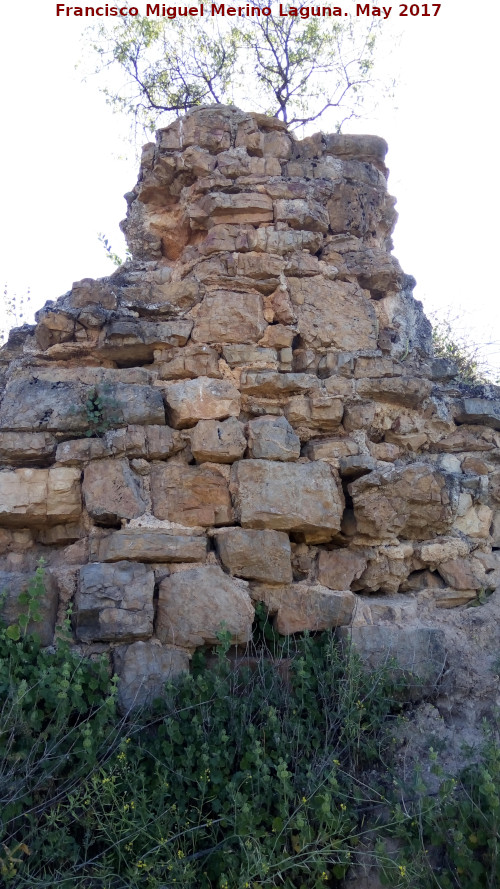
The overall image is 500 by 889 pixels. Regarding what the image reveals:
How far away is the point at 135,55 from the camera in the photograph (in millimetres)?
6551

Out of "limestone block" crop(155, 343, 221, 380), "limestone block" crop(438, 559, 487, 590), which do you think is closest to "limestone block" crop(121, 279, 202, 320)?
"limestone block" crop(155, 343, 221, 380)

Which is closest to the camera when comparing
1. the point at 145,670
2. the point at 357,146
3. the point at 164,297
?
the point at 145,670

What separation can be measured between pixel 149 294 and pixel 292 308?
72 cm

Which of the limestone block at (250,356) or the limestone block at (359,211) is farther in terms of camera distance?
the limestone block at (359,211)

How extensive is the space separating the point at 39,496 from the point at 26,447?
233 mm

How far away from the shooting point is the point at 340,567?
324 centimetres

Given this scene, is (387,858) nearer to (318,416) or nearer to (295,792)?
(295,792)

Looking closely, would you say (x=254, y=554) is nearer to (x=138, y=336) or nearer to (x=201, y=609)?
(x=201, y=609)

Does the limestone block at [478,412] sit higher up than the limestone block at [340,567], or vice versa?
the limestone block at [478,412]

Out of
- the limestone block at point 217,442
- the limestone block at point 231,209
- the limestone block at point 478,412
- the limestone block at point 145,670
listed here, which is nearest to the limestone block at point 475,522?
the limestone block at point 478,412

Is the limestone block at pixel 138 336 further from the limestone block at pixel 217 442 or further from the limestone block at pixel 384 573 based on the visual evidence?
the limestone block at pixel 384 573

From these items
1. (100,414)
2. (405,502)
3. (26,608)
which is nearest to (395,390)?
(405,502)

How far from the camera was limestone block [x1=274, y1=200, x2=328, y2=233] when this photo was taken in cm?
376

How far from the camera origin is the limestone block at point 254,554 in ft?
10.0
